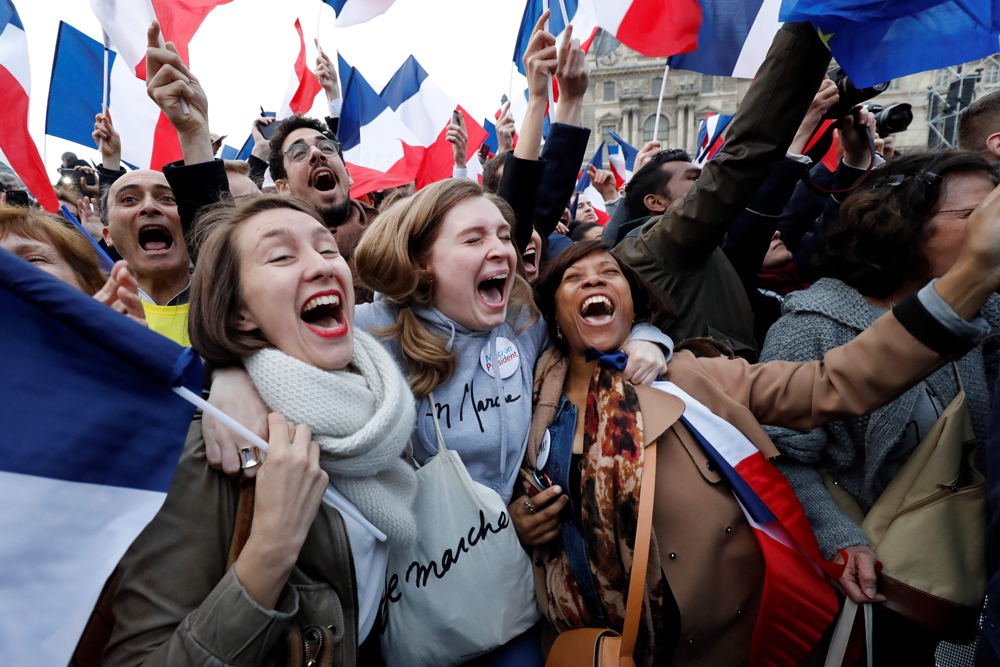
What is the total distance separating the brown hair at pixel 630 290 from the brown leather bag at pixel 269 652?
1255 mm

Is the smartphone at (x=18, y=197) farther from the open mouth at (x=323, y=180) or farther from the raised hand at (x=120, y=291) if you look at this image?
the raised hand at (x=120, y=291)

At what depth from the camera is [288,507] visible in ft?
4.43

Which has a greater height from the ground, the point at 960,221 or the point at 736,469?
the point at 960,221

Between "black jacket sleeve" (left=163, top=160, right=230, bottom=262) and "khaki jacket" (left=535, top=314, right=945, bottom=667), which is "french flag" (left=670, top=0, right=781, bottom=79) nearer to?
"khaki jacket" (left=535, top=314, right=945, bottom=667)

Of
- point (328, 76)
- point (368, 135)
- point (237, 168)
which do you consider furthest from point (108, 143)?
point (328, 76)

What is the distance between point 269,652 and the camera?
143 cm

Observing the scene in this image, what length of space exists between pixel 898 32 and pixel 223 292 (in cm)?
247

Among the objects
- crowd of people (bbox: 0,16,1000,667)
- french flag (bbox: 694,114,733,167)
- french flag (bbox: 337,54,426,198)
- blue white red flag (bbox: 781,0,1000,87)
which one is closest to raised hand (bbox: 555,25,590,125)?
crowd of people (bbox: 0,16,1000,667)

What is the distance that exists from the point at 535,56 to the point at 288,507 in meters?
2.18

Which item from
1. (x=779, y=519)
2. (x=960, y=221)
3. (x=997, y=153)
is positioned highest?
(x=997, y=153)

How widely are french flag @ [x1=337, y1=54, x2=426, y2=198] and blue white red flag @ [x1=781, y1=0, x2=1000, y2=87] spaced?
4.62 m

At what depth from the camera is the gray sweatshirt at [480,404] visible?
78.0 inches

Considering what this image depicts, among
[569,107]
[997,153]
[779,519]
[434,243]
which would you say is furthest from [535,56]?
[997,153]

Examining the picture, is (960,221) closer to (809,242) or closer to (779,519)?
(779,519)
